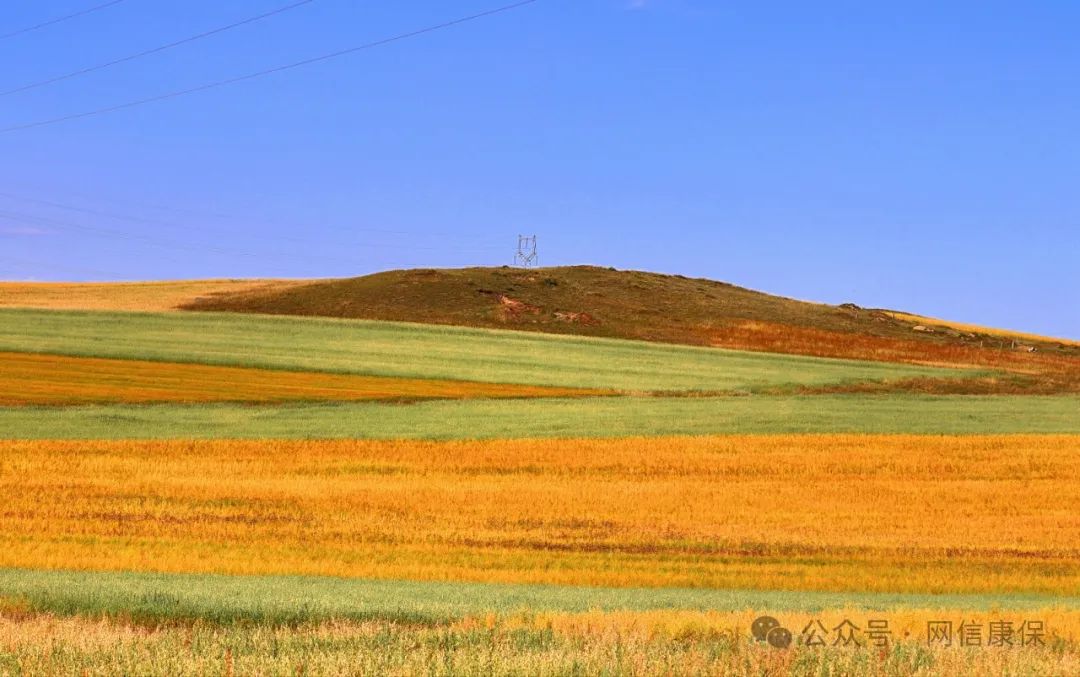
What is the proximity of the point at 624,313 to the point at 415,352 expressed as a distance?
18.5 metres

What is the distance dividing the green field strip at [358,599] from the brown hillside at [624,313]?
4661cm

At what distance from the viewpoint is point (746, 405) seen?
127 feet

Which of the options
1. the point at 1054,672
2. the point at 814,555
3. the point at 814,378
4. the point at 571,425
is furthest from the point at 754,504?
the point at 814,378

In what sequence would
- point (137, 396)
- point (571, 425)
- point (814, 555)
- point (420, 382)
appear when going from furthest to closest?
point (420, 382), point (137, 396), point (571, 425), point (814, 555)

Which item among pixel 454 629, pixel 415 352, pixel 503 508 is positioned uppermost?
pixel 415 352

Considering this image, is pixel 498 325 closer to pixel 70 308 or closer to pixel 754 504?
pixel 70 308

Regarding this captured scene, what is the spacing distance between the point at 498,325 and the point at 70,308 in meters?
→ 21.4

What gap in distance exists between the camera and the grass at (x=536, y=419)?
31719 millimetres

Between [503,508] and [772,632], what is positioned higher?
[772,632]

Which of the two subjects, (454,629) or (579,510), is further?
(579,510)

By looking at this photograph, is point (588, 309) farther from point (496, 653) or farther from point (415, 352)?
point (496, 653)

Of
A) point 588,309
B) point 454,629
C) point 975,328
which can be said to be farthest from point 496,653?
point 975,328

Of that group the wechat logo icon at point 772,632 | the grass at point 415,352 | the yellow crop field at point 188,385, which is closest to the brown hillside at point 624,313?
the grass at point 415,352

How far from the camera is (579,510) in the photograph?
71.1ft
